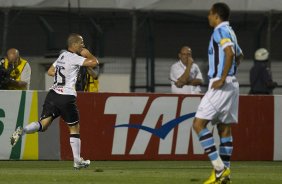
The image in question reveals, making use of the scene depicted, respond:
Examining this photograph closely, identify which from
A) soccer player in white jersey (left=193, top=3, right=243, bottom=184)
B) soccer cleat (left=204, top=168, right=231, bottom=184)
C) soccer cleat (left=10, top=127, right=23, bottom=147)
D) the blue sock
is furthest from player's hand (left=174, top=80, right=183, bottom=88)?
soccer cleat (left=204, top=168, right=231, bottom=184)

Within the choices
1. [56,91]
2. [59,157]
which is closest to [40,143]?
[59,157]

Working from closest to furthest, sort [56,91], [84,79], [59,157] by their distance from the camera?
[56,91], [59,157], [84,79]

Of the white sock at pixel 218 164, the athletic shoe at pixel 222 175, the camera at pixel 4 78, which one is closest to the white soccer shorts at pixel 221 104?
the white sock at pixel 218 164

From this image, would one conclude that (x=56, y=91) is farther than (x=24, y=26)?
No

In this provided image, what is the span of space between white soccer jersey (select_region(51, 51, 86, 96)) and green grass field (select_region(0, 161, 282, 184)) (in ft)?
4.05

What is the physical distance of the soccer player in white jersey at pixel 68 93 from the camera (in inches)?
630

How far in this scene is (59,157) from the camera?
19.0 m

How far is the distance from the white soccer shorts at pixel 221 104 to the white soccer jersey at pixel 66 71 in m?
3.56

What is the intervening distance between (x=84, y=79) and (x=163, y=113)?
215cm

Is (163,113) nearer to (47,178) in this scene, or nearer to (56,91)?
(56,91)

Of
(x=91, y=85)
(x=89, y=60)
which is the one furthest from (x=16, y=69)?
(x=89, y=60)

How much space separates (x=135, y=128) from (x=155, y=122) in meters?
0.39

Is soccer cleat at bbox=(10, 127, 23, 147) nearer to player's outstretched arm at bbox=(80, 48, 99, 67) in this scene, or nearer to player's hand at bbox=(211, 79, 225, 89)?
player's outstretched arm at bbox=(80, 48, 99, 67)

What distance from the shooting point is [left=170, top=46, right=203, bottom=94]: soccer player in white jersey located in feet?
71.2
